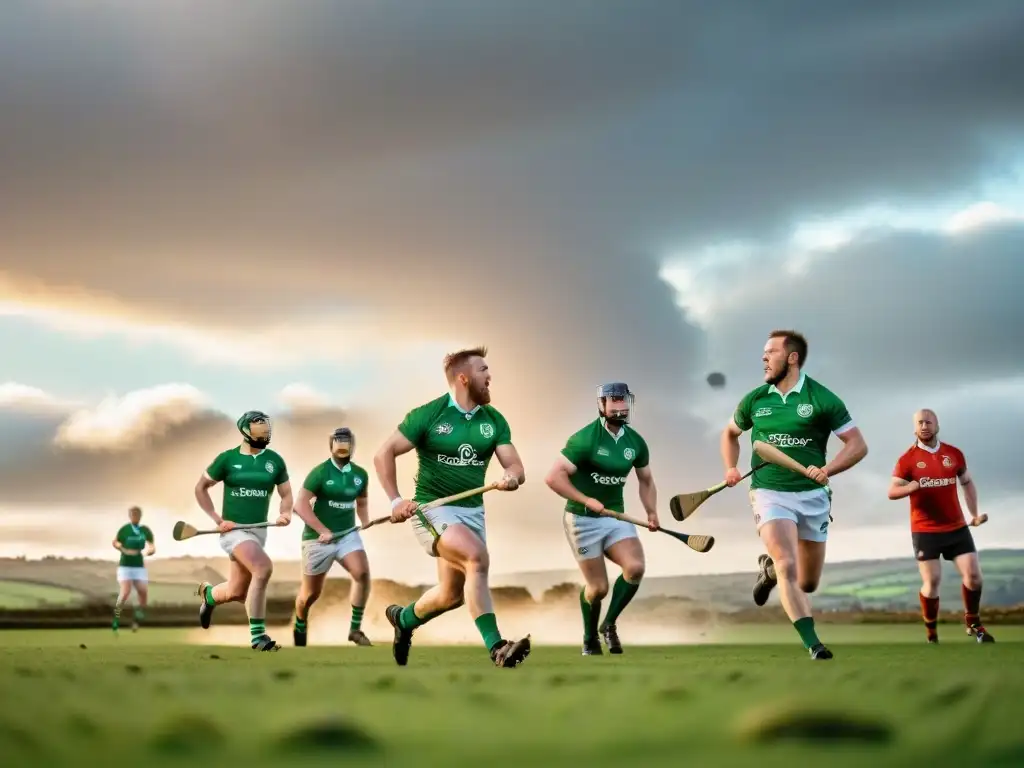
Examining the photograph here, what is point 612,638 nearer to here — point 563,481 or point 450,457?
point 563,481

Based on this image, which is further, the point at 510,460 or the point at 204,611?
the point at 204,611

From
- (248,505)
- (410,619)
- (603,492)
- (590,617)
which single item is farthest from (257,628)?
(410,619)

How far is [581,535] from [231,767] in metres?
9.90

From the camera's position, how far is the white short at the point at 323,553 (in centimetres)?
1639

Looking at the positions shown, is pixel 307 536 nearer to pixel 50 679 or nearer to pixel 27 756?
pixel 50 679

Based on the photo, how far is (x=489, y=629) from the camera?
882 cm

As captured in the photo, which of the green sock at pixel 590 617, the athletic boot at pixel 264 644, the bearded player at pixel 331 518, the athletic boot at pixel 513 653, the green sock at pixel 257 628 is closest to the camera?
the athletic boot at pixel 513 653

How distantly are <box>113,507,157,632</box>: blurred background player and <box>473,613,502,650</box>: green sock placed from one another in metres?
17.7

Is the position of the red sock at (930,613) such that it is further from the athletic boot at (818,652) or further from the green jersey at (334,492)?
the green jersey at (334,492)

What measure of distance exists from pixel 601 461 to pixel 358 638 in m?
5.92

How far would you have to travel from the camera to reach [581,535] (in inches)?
502

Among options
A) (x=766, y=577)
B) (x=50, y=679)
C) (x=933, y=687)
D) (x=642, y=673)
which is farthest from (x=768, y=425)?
(x=50, y=679)

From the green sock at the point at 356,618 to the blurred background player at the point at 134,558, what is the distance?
30.8 feet

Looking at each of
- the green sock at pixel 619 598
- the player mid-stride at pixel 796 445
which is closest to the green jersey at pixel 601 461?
the green sock at pixel 619 598
